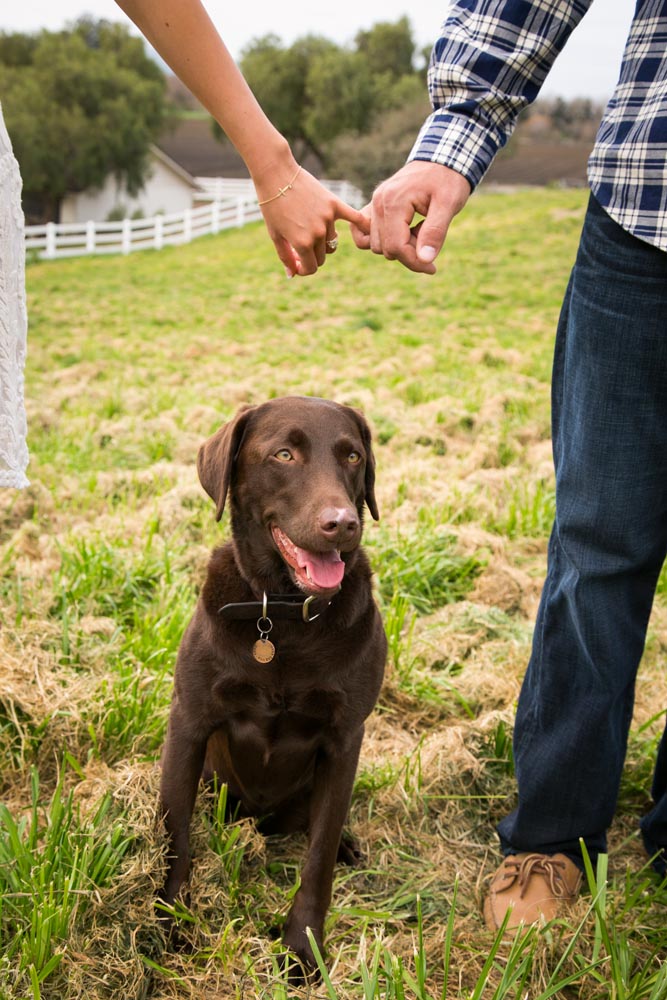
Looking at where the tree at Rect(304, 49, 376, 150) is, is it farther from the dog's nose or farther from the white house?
the dog's nose

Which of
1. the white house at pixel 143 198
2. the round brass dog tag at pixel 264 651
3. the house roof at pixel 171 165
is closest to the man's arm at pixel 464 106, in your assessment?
the round brass dog tag at pixel 264 651

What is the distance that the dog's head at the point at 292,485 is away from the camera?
2258 millimetres

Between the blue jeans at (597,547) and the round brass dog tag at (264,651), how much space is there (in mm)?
697

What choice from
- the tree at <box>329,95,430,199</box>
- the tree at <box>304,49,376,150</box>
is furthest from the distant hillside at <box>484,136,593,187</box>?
the tree at <box>304,49,376,150</box>

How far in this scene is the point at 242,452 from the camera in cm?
250

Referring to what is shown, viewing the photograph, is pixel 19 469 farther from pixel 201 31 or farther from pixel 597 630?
pixel 597 630

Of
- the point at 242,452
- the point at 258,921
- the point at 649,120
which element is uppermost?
the point at 649,120

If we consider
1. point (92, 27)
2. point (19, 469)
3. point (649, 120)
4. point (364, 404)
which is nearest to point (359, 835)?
point (19, 469)

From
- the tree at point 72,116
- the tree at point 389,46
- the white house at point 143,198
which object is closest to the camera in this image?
the tree at point 72,116

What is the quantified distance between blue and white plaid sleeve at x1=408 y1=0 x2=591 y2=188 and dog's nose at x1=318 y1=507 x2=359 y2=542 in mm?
853

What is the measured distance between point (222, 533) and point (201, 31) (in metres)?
2.85

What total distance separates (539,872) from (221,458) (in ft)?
4.49

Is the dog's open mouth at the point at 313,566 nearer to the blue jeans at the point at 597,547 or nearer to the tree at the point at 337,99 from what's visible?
the blue jeans at the point at 597,547

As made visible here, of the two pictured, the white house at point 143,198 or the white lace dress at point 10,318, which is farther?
the white house at point 143,198
